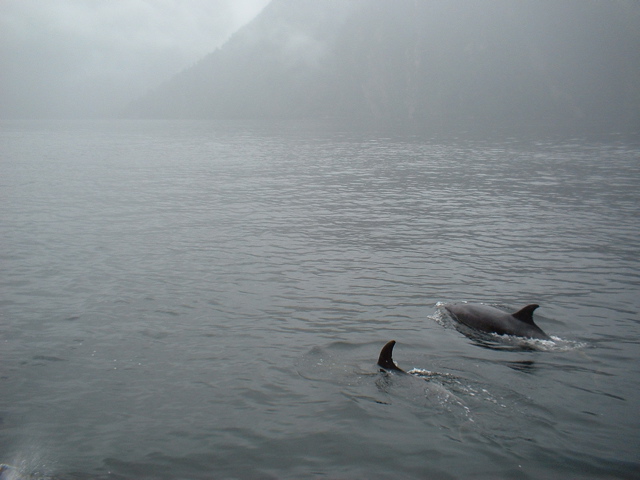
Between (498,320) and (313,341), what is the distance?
510cm

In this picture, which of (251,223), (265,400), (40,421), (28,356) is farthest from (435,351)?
(251,223)

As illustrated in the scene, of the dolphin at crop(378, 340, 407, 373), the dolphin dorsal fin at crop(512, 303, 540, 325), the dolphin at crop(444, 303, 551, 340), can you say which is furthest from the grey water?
the dolphin dorsal fin at crop(512, 303, 540, 325)

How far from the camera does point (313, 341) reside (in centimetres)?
1501

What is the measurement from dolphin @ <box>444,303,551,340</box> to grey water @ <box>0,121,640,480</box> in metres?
0.41

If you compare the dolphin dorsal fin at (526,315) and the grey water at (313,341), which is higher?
the dolphin dorsal fin at (526,315)

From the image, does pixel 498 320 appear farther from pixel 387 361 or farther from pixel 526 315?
pixel 387 361

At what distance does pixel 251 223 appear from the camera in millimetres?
29797

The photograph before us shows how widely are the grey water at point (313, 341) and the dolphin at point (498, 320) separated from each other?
16.1 inches

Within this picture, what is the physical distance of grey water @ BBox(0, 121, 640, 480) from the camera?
10234 mm

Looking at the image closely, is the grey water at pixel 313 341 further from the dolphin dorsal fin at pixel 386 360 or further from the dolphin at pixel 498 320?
the dolphin at pixel 498 320

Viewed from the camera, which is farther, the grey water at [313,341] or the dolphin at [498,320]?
the dolphin at [498,320]

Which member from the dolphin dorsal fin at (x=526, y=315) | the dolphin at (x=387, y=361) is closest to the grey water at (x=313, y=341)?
the dolphin at (x=387, y=361)

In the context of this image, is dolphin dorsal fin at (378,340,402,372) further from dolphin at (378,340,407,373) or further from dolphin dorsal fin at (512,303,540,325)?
dolphin dorsal fin at (512,303,540,325)

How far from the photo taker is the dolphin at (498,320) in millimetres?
14672
